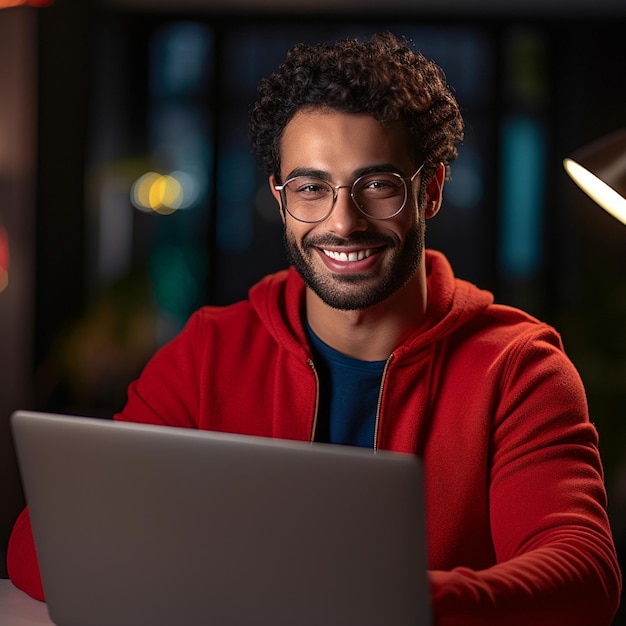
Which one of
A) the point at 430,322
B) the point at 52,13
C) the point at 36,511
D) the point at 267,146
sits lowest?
the point at 36,511

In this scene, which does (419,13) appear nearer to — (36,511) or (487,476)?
(487,476)

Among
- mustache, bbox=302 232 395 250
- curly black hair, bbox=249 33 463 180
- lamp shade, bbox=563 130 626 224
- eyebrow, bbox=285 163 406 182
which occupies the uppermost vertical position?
curly black hair, bbox=249 33 463 180

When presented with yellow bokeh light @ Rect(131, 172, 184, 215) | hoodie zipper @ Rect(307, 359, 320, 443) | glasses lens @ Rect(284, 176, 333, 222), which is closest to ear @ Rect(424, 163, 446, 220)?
glasses lens @ Rect(284, 176, 333, 222)

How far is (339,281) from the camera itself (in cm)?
163

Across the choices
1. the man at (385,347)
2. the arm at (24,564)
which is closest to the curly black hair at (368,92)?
the man at (385,347)

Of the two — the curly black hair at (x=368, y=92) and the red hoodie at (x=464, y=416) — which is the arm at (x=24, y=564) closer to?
the red hoodie at (x=464, y=416)

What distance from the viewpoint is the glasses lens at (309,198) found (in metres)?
1.59

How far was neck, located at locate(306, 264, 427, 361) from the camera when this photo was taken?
5.52 ft

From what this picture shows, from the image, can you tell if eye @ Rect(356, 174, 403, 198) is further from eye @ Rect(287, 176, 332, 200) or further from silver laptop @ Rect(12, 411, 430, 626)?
silver laptop @ Rect(12, 411, 430, 626)

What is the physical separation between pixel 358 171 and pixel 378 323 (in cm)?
28

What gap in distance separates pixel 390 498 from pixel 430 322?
2.68ft

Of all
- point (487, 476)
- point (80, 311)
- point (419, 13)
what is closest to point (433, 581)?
point (487, 476)

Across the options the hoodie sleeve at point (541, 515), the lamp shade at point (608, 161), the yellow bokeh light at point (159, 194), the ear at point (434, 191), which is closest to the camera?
the hoodie sleeve at point (541, 515)

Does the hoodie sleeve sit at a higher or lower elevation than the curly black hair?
lower
